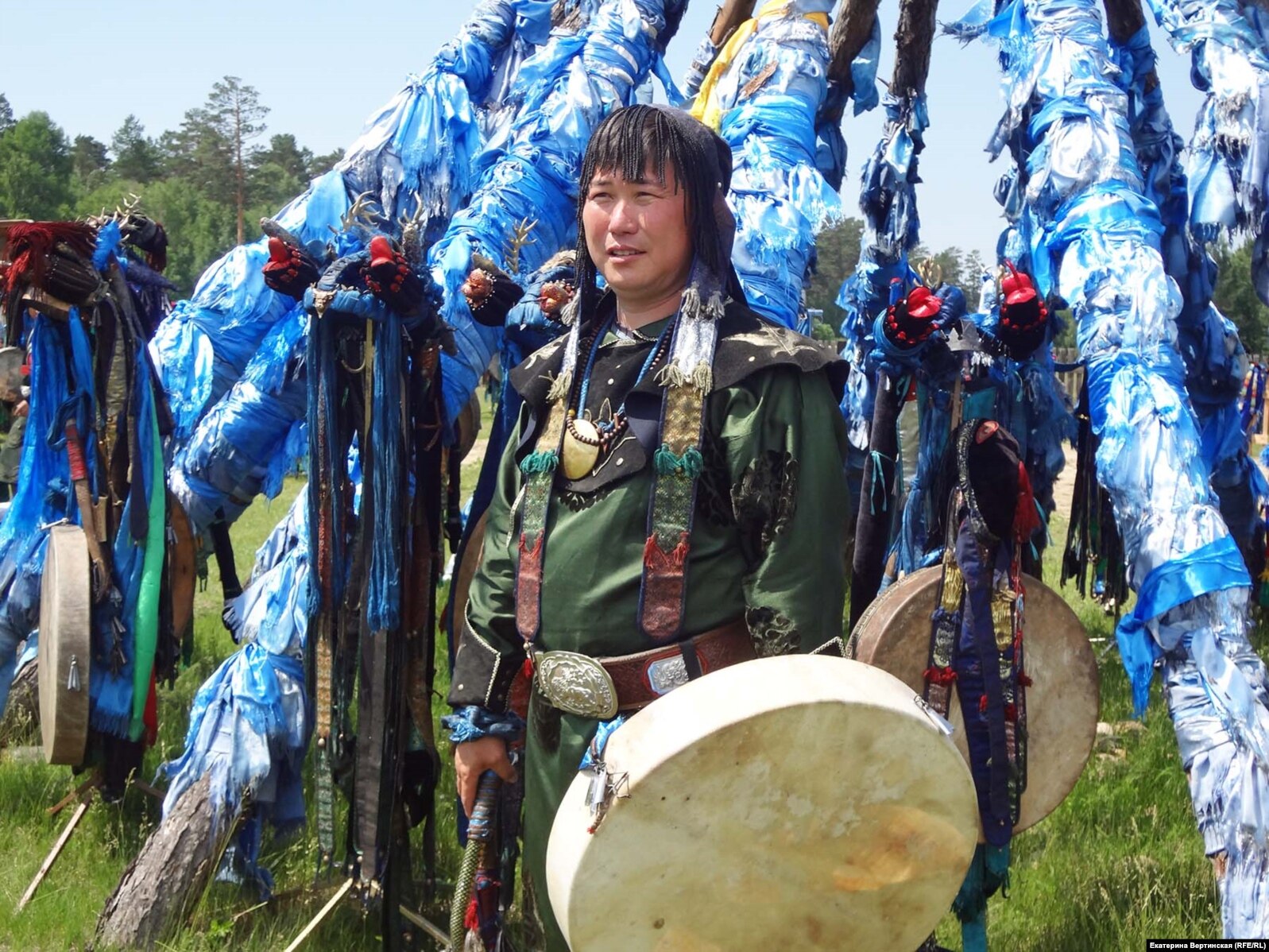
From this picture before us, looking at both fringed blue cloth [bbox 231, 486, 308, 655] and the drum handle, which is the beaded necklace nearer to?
the drum handle

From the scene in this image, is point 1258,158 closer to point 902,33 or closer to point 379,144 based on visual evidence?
point 902,33

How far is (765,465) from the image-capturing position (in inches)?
82.5

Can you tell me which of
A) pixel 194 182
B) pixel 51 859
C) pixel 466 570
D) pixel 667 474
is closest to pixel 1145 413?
pixel 667 474

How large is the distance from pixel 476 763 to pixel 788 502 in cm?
87

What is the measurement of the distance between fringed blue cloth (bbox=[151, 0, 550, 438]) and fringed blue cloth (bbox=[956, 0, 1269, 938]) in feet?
5.88

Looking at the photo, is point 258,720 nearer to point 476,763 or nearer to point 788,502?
point 476,763

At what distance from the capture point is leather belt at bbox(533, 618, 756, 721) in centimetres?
214

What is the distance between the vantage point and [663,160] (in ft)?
7.13

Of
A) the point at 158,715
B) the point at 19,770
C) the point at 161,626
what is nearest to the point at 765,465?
the point at 161,626

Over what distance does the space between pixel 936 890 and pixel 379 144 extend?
3.25m

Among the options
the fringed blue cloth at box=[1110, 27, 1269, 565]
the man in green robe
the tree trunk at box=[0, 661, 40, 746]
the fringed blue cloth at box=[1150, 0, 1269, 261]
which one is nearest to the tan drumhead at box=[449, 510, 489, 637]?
the man in green robe

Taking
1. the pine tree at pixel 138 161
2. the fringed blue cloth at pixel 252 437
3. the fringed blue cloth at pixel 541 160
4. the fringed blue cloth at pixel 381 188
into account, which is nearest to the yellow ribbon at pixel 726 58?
the fringed blue cloth at pixel 541 160

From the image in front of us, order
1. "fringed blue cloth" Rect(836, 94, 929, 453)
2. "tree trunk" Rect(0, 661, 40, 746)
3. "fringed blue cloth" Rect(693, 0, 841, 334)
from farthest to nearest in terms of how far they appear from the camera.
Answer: "tree trunk" Rect(0, 661, 40, 746)
"fringed blue cloth" Rect(836, 94, 929, 453)
"fringed blue cloth" Rect(693, 0, 841, 334)

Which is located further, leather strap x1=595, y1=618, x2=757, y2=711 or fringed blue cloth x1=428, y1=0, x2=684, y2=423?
fringed blue cloth x1=428, y1=0, x2=684, y2=423
